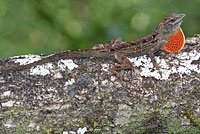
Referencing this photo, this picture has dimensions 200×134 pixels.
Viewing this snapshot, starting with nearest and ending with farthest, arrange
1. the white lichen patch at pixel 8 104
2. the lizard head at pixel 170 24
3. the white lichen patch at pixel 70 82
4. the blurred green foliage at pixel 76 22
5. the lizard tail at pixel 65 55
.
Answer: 1. the white lichen patch at pixel 8 104
2. the white lichen patch at pixel 70 82
3. the lizard tail at pixel 65 55
4. the lizard head at pixel 170 24
5. the blurred green foliage at pixel 76 22

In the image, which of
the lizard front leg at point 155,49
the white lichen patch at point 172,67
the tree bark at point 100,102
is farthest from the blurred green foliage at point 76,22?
the tree bark at point 100,102

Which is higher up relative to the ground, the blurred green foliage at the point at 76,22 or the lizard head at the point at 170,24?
the blurred green foliage at the point at 76,22

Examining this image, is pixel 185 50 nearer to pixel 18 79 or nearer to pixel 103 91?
pixel 103 91

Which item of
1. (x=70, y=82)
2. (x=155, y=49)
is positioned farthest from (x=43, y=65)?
(x=155, y=49)

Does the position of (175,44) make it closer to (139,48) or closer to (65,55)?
(139,48)

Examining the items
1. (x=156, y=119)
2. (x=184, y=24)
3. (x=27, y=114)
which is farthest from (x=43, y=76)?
(x=184, y=24)

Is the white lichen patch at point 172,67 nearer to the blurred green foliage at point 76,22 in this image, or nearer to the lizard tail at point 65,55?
the lizard tail at point 65,55
